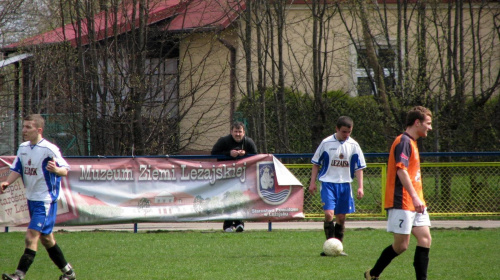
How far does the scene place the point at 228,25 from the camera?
16.7 m

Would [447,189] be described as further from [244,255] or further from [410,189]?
[410,189]

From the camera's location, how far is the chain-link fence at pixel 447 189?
12953 mm

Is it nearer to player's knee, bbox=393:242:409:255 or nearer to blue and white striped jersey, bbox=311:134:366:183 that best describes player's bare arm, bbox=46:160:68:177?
player's knee, bbox=393:242:409:255

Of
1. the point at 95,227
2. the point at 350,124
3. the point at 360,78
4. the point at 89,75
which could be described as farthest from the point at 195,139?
the point at 350,124

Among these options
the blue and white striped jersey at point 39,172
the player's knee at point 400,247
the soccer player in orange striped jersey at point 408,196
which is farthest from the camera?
the blue and white striped jersey at point 39,172

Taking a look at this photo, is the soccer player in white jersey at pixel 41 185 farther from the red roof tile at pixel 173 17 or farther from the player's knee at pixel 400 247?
the red roof tile at pixel 173 17

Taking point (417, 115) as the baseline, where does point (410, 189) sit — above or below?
below

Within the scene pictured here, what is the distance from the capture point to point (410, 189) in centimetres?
598

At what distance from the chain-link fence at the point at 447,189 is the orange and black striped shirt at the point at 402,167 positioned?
6.63 m

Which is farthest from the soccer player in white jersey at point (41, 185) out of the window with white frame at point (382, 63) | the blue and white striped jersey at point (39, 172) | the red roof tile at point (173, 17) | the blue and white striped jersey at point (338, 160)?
the window with white frame at point (382, 63)

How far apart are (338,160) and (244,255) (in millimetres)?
1864

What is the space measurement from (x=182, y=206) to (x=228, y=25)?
615cm

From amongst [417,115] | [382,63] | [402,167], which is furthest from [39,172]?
[382,63]

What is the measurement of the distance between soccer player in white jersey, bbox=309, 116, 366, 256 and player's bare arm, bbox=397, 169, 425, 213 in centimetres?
300
